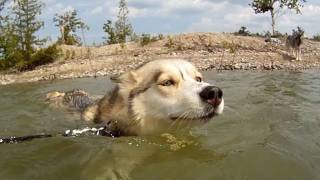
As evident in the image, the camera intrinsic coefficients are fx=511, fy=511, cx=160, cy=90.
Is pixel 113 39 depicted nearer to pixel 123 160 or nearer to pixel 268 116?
pixel 268 116

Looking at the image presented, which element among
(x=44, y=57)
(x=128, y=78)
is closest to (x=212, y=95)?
(x=128, y=78)

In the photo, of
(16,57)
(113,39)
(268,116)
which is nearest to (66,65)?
(16,57)

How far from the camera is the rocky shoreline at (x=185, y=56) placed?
2234 cm

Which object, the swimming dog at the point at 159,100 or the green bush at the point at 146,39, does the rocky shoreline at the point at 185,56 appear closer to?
the green bush at the point at 146,39

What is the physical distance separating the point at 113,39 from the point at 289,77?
654 inches

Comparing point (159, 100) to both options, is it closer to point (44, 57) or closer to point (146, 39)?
point (44, 57)

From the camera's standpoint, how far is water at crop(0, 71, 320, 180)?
18.3 feet

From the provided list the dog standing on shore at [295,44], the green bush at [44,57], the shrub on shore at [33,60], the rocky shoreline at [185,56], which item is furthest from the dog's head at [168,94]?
the green bush at [44,57]

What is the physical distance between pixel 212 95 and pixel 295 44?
19.9m

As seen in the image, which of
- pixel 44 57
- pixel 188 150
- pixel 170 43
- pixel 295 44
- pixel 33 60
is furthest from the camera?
pixel 170 43

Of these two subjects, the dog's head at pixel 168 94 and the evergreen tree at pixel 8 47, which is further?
the evergreen tree at pixel 8 47

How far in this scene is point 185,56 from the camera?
81.4 ft

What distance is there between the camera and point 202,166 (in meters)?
5.79

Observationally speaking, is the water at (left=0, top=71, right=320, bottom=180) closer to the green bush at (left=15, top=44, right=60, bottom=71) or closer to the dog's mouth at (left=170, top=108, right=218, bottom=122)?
the dog's mouth at (left=170, top=108, right=218, bottom=122)
